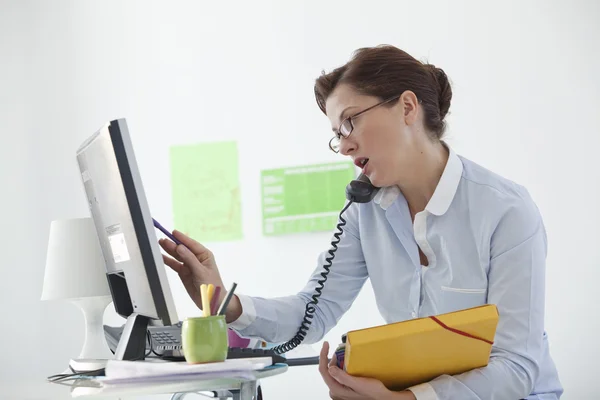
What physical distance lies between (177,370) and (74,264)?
1.14m

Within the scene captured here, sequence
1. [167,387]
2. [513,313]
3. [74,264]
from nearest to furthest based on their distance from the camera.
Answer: [167,387]
[513,313]
[74,264]

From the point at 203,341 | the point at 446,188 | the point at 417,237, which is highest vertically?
the point at 446,188

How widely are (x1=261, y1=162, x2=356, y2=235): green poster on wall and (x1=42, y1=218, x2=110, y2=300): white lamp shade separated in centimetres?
143

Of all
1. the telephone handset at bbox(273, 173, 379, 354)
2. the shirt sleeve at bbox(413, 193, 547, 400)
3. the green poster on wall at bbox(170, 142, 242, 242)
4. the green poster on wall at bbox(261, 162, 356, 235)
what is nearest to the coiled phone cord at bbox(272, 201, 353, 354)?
the telephone handset at bbox(273, 173, 379, 354)

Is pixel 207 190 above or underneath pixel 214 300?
above

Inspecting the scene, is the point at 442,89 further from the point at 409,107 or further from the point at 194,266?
the point at 194,266

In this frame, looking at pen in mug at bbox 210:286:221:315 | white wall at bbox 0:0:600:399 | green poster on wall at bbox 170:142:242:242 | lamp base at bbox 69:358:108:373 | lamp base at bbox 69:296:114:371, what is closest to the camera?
pen in mug at bbox 210:286:221:315

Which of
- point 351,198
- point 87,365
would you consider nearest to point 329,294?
point 351,198

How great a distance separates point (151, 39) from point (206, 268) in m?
2.45

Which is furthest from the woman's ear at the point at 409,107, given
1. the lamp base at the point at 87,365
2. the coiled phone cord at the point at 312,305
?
the lamp base at the point at 87,365

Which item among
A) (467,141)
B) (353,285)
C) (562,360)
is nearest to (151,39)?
(467,141)

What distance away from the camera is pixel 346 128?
1692 mm

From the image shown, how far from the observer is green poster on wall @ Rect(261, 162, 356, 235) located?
3.44m

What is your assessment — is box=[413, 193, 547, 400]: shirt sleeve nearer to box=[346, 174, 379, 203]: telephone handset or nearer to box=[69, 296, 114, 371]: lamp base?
box=[346, 174, 379, 203]: telephone handset
